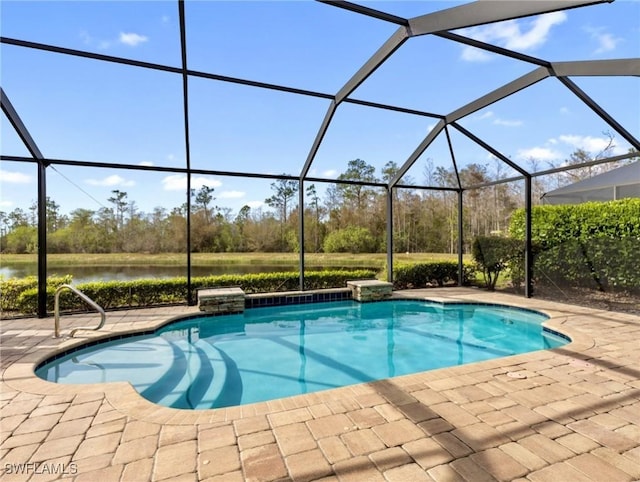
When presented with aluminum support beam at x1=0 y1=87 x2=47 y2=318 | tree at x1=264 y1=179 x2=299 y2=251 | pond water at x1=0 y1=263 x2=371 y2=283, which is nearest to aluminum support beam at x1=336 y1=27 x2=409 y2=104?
aluminum support beam at x1=0 y1=87 x2=47 y2=318

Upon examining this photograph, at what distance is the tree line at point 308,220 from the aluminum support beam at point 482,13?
7.85m

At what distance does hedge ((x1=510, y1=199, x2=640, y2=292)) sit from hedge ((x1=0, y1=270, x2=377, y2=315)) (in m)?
5.31

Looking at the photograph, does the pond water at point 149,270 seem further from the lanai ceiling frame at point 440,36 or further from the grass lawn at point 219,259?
the lanai ceiling frame at point 440,36

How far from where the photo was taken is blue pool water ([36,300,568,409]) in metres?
4.30

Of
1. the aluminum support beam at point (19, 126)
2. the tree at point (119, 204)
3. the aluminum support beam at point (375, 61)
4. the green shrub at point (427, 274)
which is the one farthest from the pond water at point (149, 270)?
the aluminum support beam at point (375, 61)

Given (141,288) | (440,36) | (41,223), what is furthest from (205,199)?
(440,36)

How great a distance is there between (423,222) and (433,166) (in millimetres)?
3688

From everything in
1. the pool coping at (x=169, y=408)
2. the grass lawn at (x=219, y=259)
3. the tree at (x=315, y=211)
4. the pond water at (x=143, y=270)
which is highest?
the tree at (x=315, y=211)

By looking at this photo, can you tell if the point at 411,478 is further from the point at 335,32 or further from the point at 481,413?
the point at 335,32

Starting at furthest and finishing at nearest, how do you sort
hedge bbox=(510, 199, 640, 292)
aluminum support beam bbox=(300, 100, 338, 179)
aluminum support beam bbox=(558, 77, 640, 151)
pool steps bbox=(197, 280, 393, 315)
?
1. pool steps bbox=(197, 280, 393, 315)
2. hedge bbox=(510, 199, 640, 292)
3. aluminum support beam bbox=(300, 100, 338, 179)
4. aluminum support beam bbox=(558, 77, 640, 151)

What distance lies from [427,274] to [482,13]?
791cm

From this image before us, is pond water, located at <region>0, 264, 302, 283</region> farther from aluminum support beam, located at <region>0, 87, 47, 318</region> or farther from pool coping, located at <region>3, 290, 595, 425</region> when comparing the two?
pool coping, located at <region>3, 290, 595, 425</region>

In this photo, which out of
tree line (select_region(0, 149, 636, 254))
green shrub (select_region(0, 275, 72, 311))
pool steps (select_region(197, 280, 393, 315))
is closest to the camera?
green shrub (select_region(0, 275, 72, 311))

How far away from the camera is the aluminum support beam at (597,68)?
4.52m
